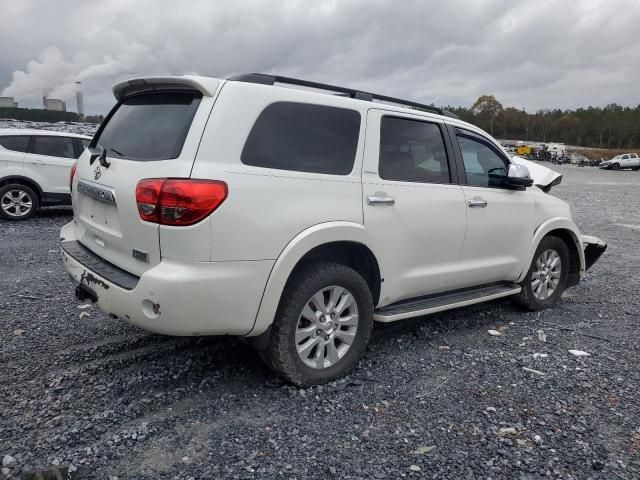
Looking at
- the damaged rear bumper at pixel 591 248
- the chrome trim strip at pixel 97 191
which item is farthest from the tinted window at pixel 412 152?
the damaged rear bumper at pixel 591 248

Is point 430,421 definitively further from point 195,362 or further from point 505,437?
point 195,362

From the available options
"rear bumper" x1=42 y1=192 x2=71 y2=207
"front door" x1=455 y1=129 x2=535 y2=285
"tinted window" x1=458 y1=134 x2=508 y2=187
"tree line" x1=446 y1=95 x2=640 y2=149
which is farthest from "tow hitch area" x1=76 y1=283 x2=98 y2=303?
"tree line" x1=446 y1=95 x2=640 y2=149

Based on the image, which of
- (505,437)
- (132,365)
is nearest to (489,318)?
(505,437)

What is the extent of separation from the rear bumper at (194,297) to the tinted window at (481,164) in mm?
2182

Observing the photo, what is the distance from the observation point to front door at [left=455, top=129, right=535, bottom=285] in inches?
168

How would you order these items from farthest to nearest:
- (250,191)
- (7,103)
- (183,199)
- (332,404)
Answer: (7,103)
(332,404)
(250,191)
(183,199)

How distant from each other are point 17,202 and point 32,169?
0.69 meters

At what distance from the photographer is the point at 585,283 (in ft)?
21.6

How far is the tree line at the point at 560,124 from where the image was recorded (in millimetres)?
112000

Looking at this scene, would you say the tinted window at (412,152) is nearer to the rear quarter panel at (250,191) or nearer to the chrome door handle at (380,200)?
the chrome door handle at (380,200)

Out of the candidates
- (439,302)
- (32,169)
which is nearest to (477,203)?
(439,302)

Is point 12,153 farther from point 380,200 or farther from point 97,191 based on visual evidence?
point 380,200

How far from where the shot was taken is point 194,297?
9.15 ft

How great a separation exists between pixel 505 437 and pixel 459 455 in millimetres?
355
